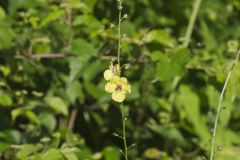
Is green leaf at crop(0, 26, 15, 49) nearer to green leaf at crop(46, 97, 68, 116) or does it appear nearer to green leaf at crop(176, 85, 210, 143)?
green leaf at crop(46, 97, 68, 116)

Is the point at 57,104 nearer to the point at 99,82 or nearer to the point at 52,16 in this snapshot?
the point at 99,82

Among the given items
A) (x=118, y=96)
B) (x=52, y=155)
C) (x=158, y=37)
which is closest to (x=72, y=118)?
(x=158, y=37)

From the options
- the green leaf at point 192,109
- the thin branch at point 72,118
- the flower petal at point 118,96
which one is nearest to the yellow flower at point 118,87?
the flower petal at point 118,96

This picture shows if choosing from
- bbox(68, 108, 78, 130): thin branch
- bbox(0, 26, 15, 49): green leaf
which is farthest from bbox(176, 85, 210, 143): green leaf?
bbox(0, 26, 15, 49): green leaf

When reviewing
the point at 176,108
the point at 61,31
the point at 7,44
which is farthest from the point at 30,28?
the point at 176,108

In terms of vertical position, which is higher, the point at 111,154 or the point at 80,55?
the point at 80,55

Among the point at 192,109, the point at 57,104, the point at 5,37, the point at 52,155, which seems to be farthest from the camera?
the point at 192,109

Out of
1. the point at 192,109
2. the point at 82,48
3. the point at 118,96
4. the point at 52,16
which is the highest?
the point at 52,16

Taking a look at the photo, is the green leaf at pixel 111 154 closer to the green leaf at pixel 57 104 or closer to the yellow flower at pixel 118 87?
the green leaf at pixel 57 104
